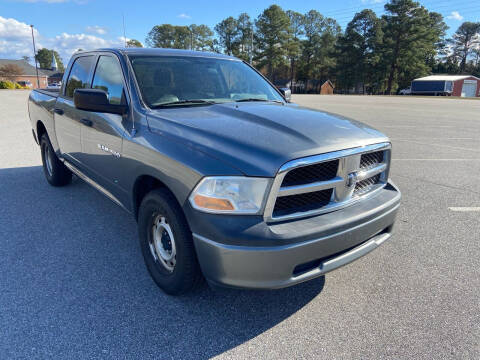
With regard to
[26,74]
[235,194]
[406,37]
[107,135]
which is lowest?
[235,194]

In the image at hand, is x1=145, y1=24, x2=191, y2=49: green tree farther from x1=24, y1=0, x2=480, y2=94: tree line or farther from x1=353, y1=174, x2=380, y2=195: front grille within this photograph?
x1=353, y1=174, x2=380, y2=195: front grille

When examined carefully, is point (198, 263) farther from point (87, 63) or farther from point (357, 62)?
point (357, 62)

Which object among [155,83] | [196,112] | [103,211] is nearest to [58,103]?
[103,211]

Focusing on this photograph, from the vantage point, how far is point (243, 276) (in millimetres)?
2078

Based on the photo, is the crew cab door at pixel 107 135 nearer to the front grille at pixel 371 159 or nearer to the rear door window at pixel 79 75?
the rear door window at pixel 79 75

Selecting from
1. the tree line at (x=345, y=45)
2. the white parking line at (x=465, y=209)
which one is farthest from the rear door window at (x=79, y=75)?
the tree line at (x=345, y=45)

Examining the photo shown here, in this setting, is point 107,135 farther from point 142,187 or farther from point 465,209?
point 465,209

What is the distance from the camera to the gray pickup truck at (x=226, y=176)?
205 cm

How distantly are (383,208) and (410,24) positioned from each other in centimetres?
8297

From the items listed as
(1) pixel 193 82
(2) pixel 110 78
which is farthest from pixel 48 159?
(1) pixel 193 82

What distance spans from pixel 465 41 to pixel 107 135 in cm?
12108

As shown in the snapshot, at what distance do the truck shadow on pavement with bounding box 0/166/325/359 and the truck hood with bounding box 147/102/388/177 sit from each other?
1.08 metres

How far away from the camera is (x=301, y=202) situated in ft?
7.40

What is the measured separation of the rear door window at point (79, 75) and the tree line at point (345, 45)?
2365 inches
